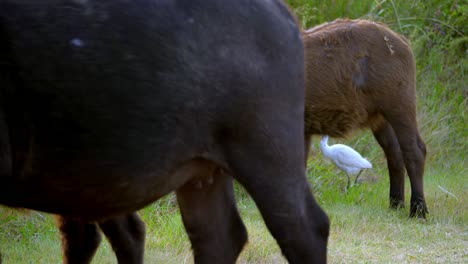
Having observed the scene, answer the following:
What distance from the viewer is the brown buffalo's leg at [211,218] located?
13.6 feet

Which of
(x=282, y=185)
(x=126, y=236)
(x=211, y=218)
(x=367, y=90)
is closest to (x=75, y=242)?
(x=126, y=236)

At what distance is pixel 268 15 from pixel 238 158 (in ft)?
2.10

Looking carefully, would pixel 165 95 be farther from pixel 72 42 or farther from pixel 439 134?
pixel 439 134

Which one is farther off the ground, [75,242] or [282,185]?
[282,185]

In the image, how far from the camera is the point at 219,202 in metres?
4.18

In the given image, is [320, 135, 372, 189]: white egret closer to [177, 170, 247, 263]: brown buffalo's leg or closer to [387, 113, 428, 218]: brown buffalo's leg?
[387, 113, 428, 218]: brown buffalo's leg

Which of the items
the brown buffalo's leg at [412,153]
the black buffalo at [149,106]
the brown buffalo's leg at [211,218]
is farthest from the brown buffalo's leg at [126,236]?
the brown buffalo's leg at [412,153]

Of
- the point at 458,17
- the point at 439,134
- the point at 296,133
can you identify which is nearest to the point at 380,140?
the point at 439,134

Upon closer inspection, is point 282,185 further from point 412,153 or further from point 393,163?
point 393,163

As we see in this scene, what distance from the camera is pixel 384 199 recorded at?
8.52 m

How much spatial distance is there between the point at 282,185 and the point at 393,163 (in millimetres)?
5032

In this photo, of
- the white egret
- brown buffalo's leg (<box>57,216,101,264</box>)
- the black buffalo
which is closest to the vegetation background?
the white egret

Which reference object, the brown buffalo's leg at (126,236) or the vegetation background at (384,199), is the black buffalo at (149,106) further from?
the vegetation background at (384,199)

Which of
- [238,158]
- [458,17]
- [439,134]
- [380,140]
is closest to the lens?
[238,158]
